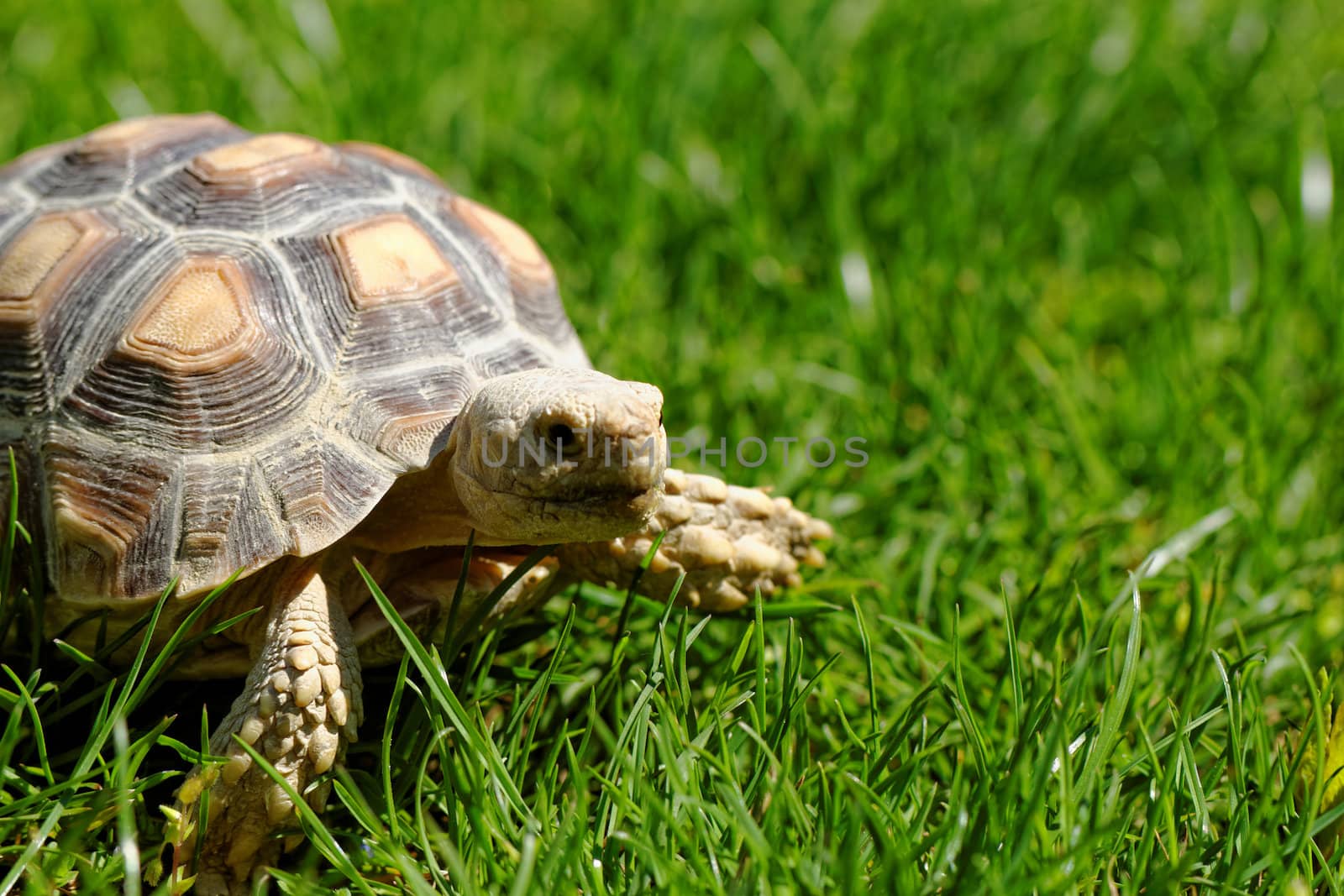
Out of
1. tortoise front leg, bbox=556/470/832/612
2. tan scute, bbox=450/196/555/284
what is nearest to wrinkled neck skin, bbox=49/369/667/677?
tortoise front leg, bbox=556/470/832/612

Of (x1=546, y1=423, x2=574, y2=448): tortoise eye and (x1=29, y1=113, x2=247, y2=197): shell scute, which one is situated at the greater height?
(x1=29, y1=113, x2=247, y2=197): shell scute

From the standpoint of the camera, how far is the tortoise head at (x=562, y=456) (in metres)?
1.75

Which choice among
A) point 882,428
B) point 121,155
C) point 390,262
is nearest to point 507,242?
point 390,262

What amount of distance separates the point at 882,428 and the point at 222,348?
1693 millimetres

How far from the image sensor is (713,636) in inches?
96.2

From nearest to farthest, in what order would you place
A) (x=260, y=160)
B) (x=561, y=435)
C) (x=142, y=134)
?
(x=561, y=435) < (x=260, y=160) < (x=142, y=134)

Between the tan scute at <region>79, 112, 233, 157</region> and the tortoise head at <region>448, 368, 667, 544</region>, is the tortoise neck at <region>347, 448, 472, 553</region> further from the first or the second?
the tan scute at <region>79, 112, 233, 157</region>

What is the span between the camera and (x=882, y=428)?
3.03 m

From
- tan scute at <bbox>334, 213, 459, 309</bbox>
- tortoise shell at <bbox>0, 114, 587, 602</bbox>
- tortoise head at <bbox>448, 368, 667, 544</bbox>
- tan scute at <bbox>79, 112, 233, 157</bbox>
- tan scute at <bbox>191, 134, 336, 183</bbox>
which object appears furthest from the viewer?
tan scute at <bbox>79, 112, 233, 157</bbox>

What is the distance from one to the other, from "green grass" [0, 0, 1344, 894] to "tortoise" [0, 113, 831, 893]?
0.13 meters

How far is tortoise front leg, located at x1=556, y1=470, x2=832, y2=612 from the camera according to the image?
2186mm

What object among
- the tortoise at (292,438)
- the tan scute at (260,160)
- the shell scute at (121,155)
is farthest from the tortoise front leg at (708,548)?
the shell scute at (121,155)

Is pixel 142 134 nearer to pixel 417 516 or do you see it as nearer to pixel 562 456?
pixel 417 516

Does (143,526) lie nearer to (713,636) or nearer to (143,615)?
(143,615)
